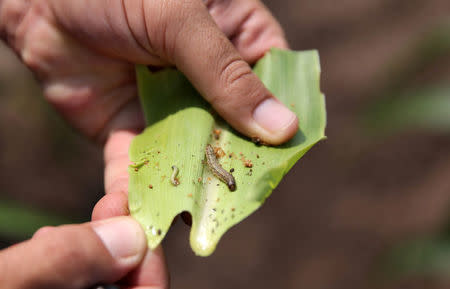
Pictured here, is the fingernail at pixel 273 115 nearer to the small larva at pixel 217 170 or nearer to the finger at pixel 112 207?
the small larva at pixel 217 170

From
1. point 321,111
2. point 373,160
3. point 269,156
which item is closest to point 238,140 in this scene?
point 269,156

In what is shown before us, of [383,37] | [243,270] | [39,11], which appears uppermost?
[39,11]

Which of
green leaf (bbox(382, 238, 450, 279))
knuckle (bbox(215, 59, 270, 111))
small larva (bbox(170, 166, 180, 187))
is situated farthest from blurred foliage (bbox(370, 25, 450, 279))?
small larva (bbox(170, 166, 180, 187))

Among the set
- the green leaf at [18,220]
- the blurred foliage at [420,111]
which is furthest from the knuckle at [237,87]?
the green leaf at [18,220]

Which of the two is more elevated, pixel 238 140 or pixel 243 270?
pixel 238 140

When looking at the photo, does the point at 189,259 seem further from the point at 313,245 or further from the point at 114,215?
the point at 114,215

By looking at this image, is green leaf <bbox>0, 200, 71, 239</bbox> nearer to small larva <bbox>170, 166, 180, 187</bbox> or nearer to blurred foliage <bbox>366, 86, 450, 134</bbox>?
small larva <bbox>170, 166, 180, 187</bbox>
